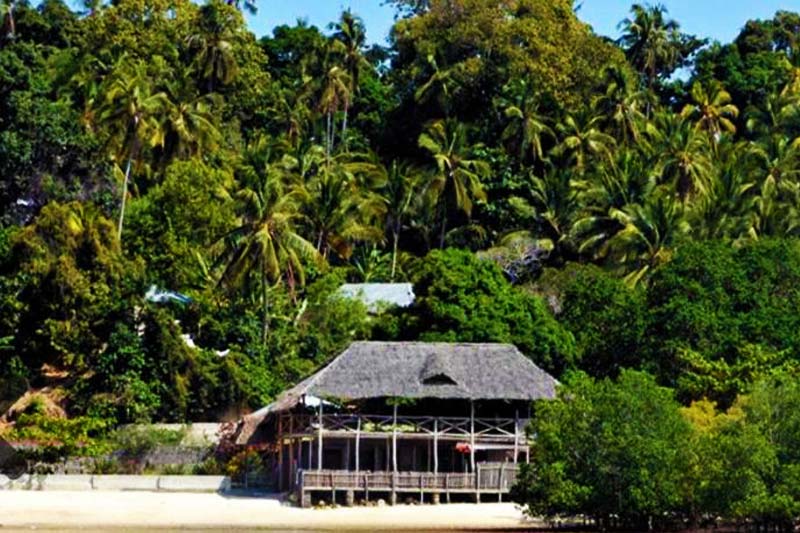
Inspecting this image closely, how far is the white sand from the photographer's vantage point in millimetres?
39531

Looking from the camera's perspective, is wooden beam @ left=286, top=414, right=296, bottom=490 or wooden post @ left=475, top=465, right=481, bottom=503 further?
wooden beam @ left=286, top=414, right=296, bottom=490

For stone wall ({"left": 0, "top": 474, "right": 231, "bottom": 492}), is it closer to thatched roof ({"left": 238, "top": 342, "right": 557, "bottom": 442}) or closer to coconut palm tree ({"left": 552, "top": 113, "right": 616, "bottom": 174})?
thatched roof ({"left": 238, "top": 342, "right": 557, "bottom": 442})

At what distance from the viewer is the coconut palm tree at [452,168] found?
72.2 metres

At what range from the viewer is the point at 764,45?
90.8 meters

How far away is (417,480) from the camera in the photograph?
46.4 m

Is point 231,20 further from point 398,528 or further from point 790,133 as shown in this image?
point 398,528

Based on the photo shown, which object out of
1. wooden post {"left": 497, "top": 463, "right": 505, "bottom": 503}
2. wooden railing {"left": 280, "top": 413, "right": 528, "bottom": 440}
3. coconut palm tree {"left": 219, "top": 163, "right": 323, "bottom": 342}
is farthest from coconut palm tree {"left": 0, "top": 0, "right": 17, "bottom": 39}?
wooden post {"left": 497, "top": 463, "right": 505, "bottom": 503}

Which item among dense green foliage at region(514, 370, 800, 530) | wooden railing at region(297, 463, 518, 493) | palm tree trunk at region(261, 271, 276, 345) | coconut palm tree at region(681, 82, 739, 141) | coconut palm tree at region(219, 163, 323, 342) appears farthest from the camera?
coconut palm tree at region(681, 82, 739, 141)

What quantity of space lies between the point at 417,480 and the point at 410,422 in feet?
6.03

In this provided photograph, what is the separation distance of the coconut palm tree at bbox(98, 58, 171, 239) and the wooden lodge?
16683mm

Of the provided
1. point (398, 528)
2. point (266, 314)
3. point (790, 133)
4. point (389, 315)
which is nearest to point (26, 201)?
point (266, 314)

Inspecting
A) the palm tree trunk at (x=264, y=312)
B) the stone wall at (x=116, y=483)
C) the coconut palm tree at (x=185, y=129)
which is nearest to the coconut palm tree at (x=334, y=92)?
the coconut palm tree at (x=185, y=129)

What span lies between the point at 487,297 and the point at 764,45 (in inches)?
1712

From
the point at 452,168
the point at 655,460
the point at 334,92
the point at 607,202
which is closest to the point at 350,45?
the point at 334,92
